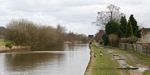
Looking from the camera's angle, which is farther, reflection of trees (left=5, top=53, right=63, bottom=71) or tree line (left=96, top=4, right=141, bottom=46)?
tree line (left=96, top=4, right=141, bottom=46)

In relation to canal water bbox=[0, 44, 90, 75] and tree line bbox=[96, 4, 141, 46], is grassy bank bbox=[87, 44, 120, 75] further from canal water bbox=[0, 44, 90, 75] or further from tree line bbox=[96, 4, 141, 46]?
tree line bbox=[96, 4, 141, 46]

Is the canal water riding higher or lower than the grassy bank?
lower

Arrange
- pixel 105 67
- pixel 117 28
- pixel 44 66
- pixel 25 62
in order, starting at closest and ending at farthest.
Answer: pixel 105 67
pixel 44 66
pixel 25 62
pixel 117 28

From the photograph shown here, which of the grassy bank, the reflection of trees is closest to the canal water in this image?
the reflection of trees

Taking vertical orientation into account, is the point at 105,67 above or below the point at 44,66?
above

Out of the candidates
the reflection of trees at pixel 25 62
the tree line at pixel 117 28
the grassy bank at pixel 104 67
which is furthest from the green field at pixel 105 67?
the tree line at pixel 117 28

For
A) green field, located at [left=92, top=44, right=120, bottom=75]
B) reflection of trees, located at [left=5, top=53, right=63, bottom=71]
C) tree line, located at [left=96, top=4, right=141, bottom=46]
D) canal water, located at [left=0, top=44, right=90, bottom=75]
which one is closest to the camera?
green field, located at [left=92, top=44, right=120, bottom=75]

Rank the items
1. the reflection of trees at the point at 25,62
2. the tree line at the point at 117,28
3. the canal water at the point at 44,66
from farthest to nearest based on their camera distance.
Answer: the tree line at the point at 117,28 → the reflection of trees at the point at 25,62 → the canal water at the point at 44,66

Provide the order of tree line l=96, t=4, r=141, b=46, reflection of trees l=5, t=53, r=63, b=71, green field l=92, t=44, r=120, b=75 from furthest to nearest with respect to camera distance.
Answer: tree line l=96, t=4, r=141, b=46, reflection of trees l=5, t=53, r=63, b=71, green field l=92, t=44, r=120, b=75

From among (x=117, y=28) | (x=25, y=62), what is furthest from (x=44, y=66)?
(x=117, y=28)

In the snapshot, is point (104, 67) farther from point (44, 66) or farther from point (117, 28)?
point (117, 28)

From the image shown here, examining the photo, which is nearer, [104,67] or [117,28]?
[104,67]

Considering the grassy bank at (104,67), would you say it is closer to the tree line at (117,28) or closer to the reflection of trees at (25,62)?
the reflection of trees at (25,62)

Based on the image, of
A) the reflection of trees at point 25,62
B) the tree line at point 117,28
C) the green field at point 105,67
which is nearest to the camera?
the green field at point 105,67
